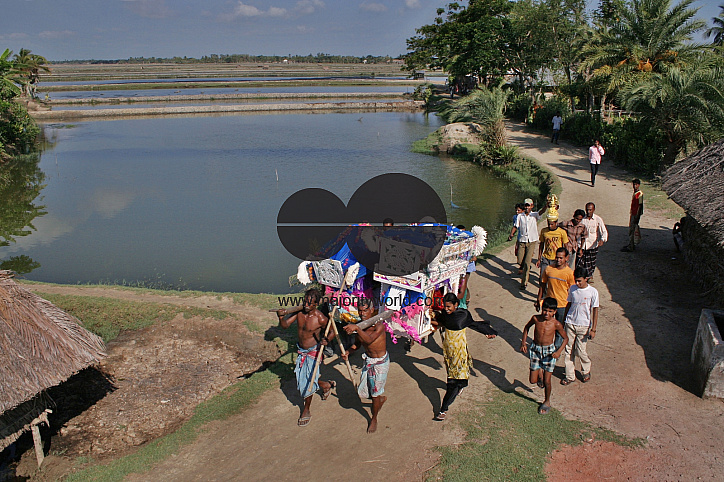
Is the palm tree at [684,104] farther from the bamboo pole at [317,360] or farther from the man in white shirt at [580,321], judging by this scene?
the bamboo pole at [317,360]

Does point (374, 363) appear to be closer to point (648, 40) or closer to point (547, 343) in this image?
point (547, 343)

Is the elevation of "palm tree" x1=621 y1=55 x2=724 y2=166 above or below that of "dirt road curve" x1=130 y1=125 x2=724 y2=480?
above

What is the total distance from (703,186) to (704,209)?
36.5 inches

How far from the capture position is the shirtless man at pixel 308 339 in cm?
554

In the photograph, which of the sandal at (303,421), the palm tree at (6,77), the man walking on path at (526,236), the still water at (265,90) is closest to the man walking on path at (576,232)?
the man walking on path at (526,236)

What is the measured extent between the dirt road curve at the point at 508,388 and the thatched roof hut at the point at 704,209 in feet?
1.41

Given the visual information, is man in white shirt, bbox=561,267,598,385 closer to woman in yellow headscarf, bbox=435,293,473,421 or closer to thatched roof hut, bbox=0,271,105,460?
woman in yellow headscarf, bbox=435,293,473,421

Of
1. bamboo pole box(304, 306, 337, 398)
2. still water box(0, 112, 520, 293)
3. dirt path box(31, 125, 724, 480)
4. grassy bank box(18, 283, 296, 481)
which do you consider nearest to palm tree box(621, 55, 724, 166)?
still water box(0, 112, 520, 293)

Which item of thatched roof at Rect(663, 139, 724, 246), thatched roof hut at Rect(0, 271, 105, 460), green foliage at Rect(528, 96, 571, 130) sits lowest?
thatched roof hut at Rect(0, 271, 105, 460)

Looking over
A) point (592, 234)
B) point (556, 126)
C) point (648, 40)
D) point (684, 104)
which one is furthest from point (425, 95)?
point (592, 234)

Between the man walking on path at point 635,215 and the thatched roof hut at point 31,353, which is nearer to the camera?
the thatched roof hut at point 31,353

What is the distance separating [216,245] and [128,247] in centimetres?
236

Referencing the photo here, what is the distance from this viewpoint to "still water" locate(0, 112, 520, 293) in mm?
12344

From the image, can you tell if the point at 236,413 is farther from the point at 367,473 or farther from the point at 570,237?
the point at 570,237
